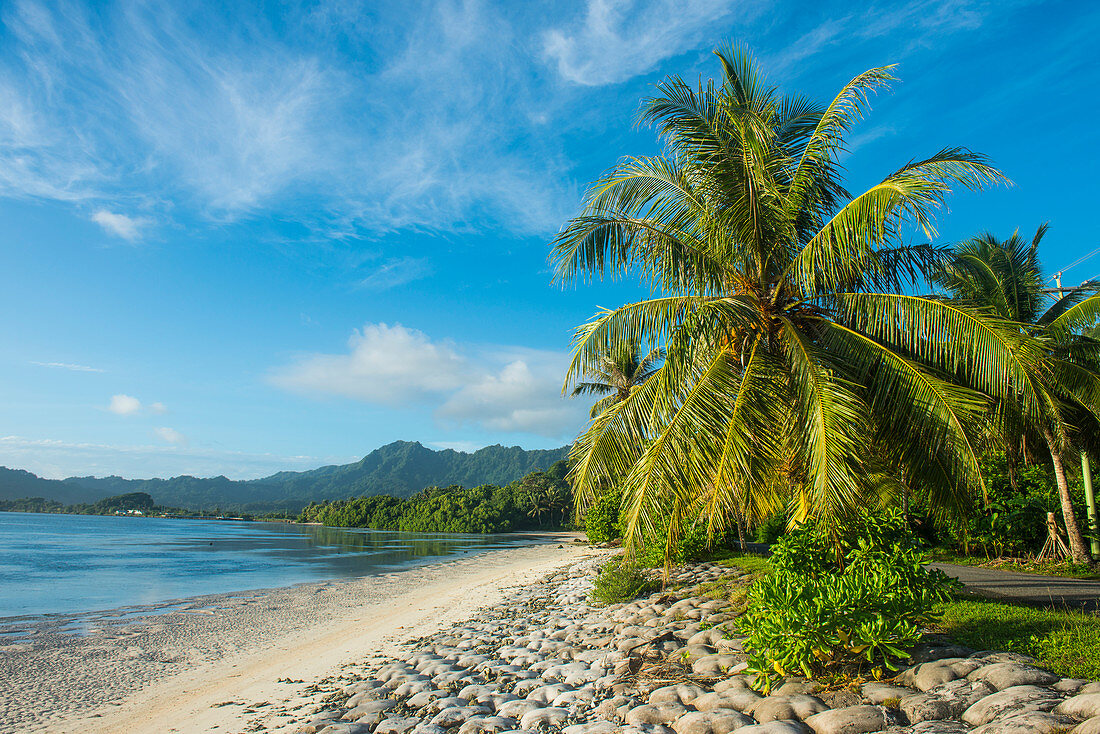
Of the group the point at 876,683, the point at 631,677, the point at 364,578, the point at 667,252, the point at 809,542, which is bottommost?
the point at 364,578

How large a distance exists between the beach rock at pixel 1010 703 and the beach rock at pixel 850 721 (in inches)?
20.9

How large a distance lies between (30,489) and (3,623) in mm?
244683

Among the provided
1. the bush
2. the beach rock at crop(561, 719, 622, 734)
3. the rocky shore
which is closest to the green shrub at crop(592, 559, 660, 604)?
the rocky shore

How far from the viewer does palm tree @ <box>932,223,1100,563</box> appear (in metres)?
11.3

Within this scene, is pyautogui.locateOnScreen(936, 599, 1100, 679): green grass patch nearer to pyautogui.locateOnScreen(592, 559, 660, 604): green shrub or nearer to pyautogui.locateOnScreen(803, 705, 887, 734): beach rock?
pyautogui.locateOnScreen(803, 705, 887, 734): beach rock

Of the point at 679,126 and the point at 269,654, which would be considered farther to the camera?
the point at 269,654

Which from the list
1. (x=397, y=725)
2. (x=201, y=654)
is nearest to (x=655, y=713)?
(x=397, y=725)

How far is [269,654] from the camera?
10617 millimetres

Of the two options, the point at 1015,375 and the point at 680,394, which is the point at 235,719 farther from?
the point at 1015,375

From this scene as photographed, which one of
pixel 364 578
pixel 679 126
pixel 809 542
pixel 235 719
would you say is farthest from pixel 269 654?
pixel 364 578

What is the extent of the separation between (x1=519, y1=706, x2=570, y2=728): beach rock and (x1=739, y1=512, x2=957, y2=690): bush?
1845mm

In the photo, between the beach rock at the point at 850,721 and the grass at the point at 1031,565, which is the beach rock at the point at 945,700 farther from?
the grass at the point at 1031,565

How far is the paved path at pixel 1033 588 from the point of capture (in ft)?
25.7

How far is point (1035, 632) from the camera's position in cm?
547
